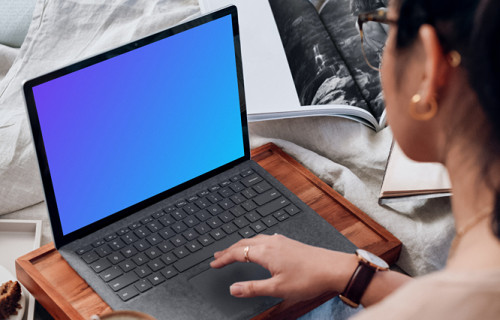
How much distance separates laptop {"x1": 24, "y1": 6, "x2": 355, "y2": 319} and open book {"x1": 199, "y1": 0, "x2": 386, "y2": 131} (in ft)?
0.48

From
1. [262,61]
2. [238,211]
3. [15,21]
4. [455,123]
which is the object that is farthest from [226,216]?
[15,21]

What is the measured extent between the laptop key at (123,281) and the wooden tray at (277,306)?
0.02 meters

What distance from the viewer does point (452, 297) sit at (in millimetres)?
489

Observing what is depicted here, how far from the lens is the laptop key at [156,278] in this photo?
2.76 ft

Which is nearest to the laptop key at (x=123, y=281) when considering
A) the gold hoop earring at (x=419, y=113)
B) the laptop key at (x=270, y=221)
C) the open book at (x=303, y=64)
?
the laptop key at (x=270, y=221)

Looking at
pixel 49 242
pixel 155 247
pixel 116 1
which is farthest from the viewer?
pixel 116 1

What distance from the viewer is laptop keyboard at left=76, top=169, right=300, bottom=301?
33.6 inches

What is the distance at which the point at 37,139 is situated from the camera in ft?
2.56

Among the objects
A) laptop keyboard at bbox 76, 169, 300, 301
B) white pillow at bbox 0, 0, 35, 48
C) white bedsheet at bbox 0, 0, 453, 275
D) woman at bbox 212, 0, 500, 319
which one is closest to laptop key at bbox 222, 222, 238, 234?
laptop keyboard at bbox 76, 169, 300, 301

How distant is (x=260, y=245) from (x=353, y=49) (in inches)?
21.8

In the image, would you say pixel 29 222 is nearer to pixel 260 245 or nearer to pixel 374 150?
pixel 260 245

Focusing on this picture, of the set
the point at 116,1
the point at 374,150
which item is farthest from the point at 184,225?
the point at 116,1

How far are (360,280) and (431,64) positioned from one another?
1.23 ft

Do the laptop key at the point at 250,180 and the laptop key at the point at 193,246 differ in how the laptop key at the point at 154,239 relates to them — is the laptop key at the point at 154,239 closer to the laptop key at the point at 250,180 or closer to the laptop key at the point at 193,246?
the laptop key at the point at 193,246
